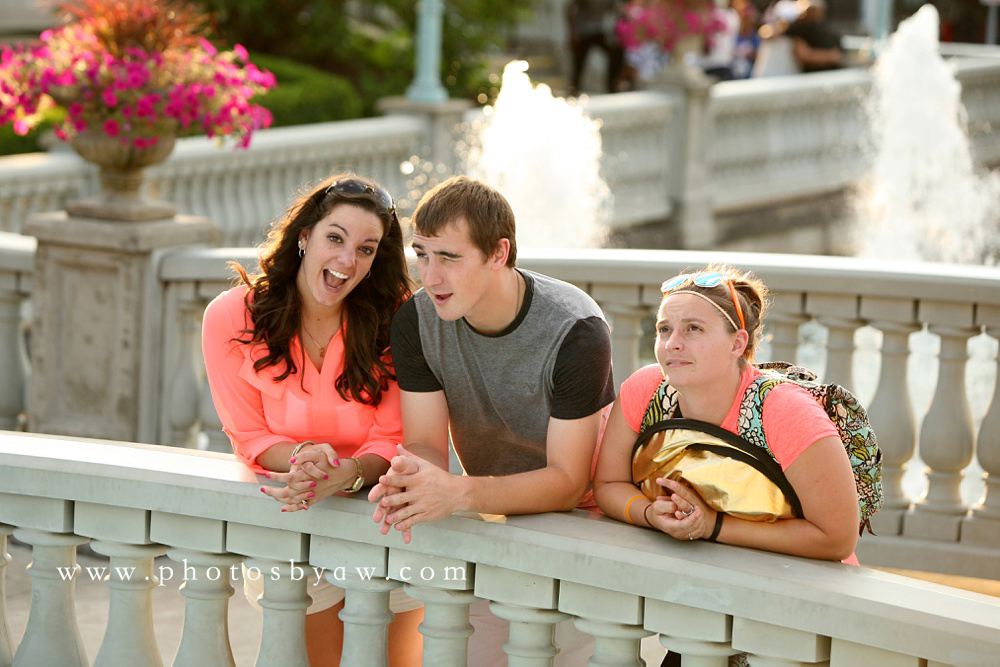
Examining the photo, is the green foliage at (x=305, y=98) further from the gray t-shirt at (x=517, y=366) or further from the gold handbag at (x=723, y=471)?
the gold handbag at (x=723, y=471)

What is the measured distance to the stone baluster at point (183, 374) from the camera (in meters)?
5.00

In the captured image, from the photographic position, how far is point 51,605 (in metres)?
2.75

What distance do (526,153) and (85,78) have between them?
5.42m

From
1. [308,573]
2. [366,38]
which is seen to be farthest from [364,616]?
[366,38]

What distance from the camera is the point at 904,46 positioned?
1488 centimetres

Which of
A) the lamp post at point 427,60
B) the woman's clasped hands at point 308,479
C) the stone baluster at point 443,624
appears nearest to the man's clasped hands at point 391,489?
the woman's clasped hands at point 308,479

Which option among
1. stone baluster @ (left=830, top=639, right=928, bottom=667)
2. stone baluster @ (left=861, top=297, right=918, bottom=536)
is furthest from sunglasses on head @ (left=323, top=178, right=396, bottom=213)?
stone baluster @ (left=861, top=297, right=918, bottom=536)

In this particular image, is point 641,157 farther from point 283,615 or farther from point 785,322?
point 283,615

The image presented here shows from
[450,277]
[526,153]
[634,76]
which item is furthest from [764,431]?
[634,76]

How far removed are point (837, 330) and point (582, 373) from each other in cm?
195

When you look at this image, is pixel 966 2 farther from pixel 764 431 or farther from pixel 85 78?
pixel 764 431

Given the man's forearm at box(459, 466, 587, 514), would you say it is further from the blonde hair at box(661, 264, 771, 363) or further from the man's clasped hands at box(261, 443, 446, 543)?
the blonde hair at box(661, 264, 771, 363)

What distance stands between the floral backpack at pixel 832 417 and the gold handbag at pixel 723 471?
0.06 meters

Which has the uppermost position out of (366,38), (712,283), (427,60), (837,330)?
(366,38)
